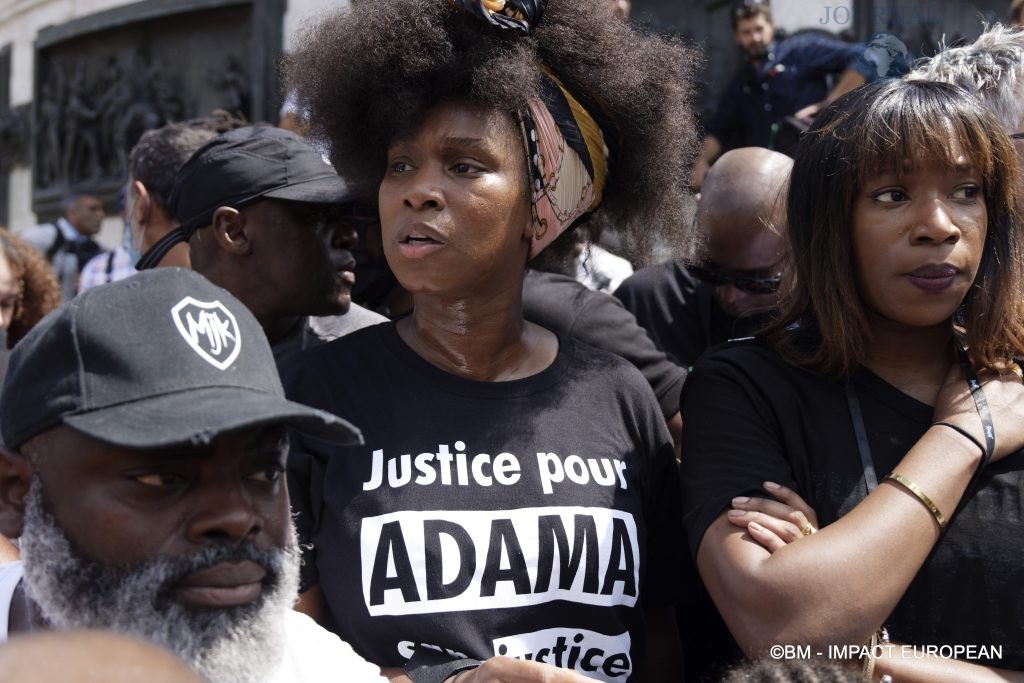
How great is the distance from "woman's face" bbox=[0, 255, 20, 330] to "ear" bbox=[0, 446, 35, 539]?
276 cm

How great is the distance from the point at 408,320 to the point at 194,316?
3.27 feet

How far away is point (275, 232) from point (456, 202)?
95 cm

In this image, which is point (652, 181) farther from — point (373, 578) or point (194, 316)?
point (194, 316)

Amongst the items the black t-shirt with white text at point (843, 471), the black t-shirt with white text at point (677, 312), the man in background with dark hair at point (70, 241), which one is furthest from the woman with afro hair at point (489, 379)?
the man in background with dark hair at point (70, 241)

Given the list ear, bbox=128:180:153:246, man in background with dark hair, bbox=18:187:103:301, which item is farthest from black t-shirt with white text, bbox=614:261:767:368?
man in background with dark hair, bbox=18:187:103:301

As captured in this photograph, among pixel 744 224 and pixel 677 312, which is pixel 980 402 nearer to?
pixel 744 224

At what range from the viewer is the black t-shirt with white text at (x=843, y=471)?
2289 millimetres

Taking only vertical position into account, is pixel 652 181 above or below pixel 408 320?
above

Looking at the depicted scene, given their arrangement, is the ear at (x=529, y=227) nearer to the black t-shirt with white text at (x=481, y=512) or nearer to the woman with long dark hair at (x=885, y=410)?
the black t-shirt with white text at (x=481, y=512)

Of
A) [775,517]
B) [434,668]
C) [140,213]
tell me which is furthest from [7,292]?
[775,517]

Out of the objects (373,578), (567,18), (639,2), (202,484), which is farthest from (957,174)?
(639,2)

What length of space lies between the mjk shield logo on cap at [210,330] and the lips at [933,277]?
141 cm

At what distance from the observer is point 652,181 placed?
314cm

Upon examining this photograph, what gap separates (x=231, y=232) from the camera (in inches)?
136
